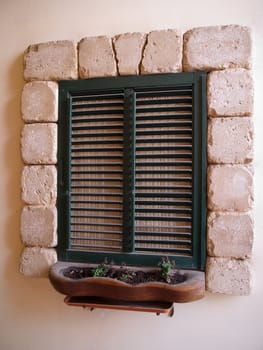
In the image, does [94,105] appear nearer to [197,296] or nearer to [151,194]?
[151,194]

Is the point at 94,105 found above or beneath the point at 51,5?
beneath

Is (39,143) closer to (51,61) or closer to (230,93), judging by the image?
(51,61)

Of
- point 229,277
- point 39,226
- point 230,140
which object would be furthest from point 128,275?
point 230,140

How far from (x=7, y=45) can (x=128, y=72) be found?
89cm

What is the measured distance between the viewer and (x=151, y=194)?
1.54 meters

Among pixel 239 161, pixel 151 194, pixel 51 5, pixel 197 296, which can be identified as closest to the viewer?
pixel 197 296

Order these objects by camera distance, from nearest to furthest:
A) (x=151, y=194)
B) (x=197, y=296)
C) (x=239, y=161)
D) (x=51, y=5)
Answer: (x=197, y=296)
(x=239, y=161)
(x=151, y=194)
(x=51, y=5)

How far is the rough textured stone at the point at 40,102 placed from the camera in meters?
1.64

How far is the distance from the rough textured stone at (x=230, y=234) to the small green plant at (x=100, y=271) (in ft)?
1.93

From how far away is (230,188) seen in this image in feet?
Result: 4.71

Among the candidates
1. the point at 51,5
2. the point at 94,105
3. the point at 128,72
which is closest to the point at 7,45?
the point at 51,5

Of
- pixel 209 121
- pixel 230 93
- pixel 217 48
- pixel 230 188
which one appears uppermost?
pixel 217 48

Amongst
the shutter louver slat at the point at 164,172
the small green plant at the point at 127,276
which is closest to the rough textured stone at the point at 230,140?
the shutter louver slat at the point at 164,172

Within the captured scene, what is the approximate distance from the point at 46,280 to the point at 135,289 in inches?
27.8
